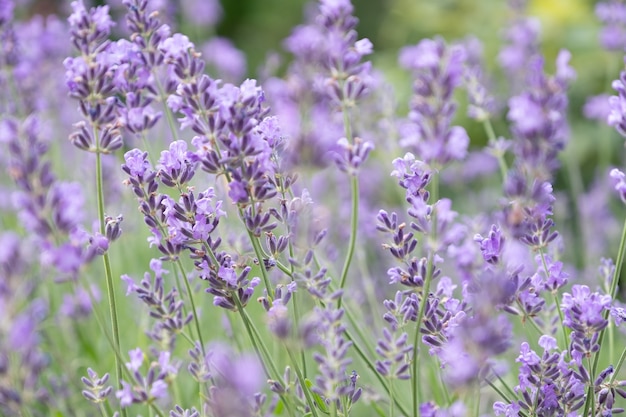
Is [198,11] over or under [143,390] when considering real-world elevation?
over

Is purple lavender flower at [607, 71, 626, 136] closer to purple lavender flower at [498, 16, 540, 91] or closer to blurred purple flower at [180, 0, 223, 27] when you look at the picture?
purple lavender flower at [498, 16, 540, 91]

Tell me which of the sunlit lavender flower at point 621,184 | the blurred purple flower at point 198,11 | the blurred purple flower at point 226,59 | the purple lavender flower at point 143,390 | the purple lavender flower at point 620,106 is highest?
the blurred purple flower at point 198,11

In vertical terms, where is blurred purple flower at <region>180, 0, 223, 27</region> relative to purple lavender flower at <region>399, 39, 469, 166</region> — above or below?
above

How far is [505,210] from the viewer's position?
1188 mm

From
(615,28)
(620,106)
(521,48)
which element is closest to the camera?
(620,106)

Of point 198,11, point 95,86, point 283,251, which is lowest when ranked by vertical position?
point 283,251

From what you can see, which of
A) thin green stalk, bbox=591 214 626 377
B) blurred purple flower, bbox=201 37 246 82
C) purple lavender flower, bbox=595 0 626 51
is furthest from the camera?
blurred purple flower, bbox=201 37 246 82

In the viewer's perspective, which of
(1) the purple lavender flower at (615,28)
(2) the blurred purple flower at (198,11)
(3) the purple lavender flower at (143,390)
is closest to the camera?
(3) the purple lavender flower at (143,390)

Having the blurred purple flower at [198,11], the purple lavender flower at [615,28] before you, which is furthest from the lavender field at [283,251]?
the blurred purple flower at [198,11]

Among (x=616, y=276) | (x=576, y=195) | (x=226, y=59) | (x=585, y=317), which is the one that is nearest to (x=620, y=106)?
(x=616, y=276)

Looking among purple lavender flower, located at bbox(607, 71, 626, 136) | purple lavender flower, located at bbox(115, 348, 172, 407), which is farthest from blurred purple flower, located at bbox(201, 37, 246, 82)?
purple lavender flower, located at bbox(115, 348, 172, 407)

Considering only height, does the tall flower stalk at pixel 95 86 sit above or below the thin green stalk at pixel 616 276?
above

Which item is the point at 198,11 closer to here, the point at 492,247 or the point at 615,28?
the point at 615,28

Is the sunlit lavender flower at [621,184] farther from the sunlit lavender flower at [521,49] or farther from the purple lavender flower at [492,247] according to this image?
the sunlit lavender flower at [521,49]
